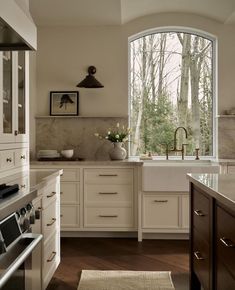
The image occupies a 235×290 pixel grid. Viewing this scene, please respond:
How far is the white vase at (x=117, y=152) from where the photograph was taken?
4.72m

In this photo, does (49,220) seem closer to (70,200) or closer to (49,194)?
(49,194)

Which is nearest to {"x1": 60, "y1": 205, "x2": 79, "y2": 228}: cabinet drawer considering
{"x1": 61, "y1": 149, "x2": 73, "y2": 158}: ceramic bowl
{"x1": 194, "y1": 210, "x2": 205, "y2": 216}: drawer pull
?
{"x1": 61, "y1": 149, "x2": 73, "y2": 158}: ceramic bowl

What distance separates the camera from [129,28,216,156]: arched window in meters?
5.19

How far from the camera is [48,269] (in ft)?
9.10

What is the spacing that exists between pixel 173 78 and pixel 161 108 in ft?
1.35

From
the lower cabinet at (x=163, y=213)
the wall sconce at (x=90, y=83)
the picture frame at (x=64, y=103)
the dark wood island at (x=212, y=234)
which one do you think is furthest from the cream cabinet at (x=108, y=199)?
the dark wood island at (x=212, y=234)

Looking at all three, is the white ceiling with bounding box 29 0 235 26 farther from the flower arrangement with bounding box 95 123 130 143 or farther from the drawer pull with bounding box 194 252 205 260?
the drawer pull with bounding box 194 252 205 260

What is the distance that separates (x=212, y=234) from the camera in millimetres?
2176

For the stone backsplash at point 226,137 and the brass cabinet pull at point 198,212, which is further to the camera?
the stone backsplash at point 226,137

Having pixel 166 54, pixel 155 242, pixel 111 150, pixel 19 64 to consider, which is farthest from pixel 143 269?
pixel 166 54

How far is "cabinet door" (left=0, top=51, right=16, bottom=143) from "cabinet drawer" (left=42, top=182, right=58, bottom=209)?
42cm

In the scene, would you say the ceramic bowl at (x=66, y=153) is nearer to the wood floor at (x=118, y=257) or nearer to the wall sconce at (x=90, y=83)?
the wall sconce at (x=90, y=83)

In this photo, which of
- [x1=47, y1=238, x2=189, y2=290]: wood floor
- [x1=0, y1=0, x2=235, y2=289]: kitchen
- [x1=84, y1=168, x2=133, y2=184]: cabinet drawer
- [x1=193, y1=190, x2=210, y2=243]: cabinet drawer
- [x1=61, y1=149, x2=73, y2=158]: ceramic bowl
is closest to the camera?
[x1=193, y1=190, x2=210, y2=243]: cabinet drawer

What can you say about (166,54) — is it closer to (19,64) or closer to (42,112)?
(42,112)
